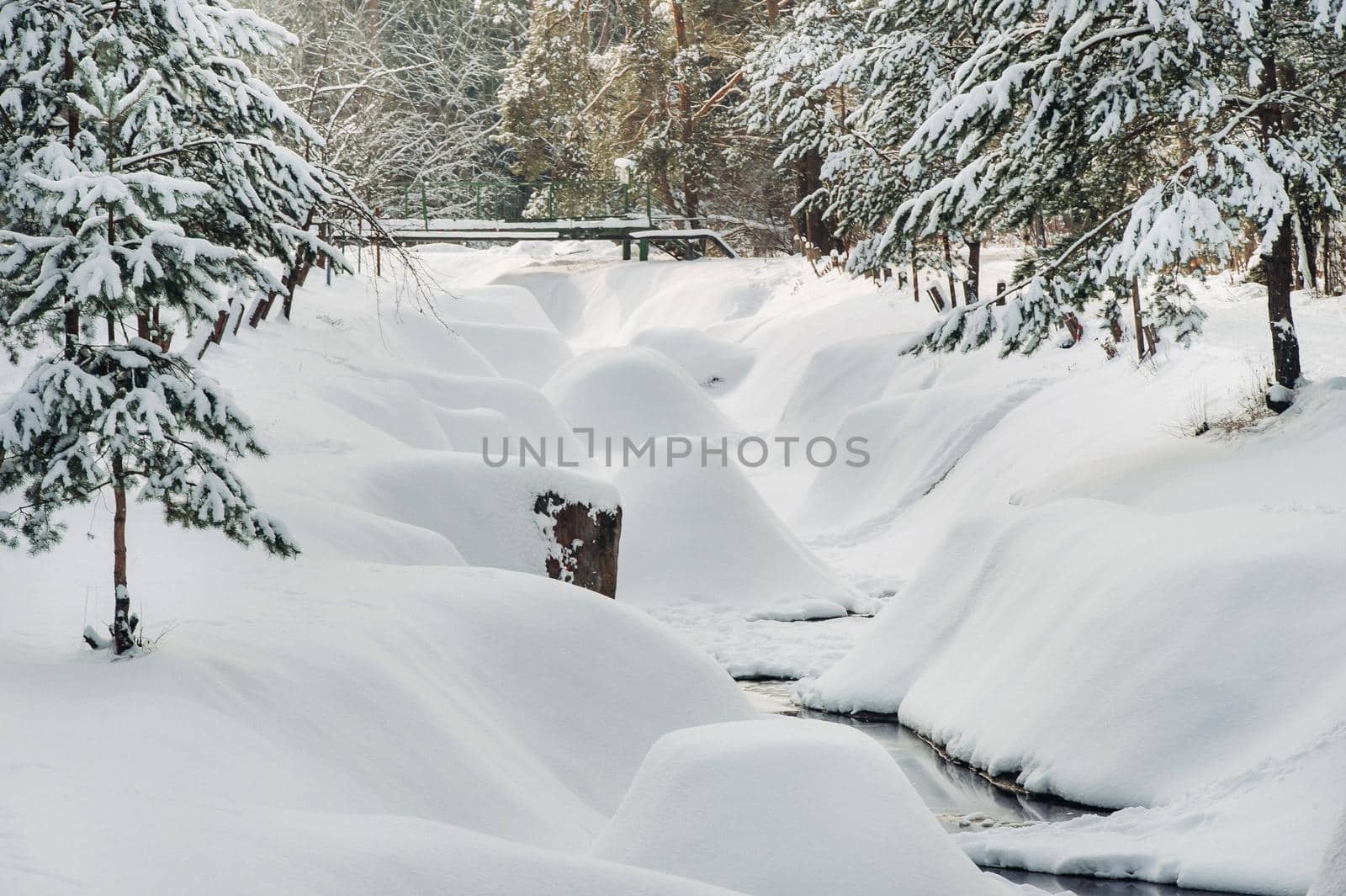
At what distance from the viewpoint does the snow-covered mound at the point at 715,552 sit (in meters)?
12.0

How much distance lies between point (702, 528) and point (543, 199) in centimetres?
2231

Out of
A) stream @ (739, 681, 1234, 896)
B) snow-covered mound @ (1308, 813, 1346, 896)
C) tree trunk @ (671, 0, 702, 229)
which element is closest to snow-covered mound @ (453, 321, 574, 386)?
tree trunk @ (671, 0, 702, 229)

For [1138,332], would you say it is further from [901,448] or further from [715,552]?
[715,552]

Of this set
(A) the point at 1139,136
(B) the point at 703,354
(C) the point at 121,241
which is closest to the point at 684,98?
(B) the point at 703,354

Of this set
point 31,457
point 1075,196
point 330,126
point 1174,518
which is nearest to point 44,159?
point 31,457

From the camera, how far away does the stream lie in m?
6.02

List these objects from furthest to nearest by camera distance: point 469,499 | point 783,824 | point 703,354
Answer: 1. point 703,354
2. point 469,499
3. point 783,824

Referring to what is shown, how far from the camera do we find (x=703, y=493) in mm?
12688

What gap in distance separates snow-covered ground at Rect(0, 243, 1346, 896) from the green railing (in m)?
18.2

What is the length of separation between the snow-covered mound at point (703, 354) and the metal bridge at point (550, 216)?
23.1 feet

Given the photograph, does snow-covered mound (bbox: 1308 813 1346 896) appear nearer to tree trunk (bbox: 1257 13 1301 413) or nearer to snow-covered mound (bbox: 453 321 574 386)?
tree trunk (bbox: 1257 13 1301 413)

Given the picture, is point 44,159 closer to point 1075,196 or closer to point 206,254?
point 206,254

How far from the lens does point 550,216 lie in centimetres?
3284

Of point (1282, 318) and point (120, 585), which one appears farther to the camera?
point (1282, 318)
